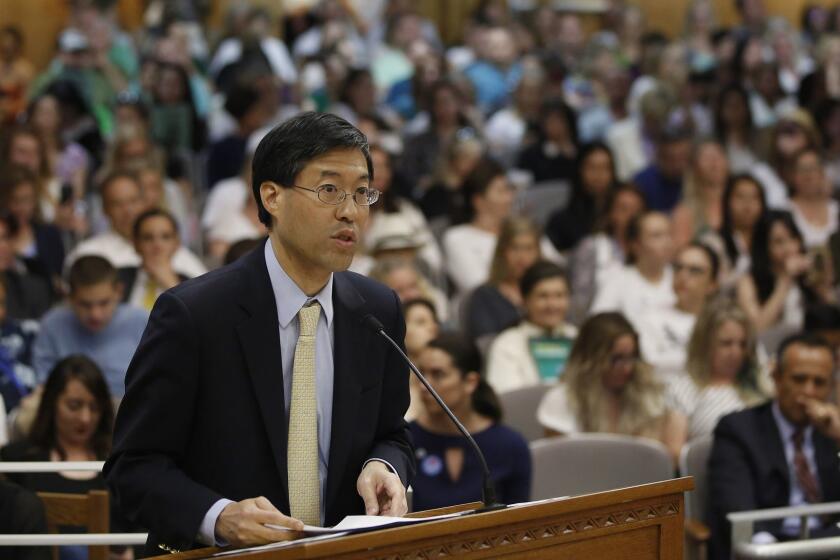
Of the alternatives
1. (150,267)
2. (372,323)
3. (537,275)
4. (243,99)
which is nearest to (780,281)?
(537,275)

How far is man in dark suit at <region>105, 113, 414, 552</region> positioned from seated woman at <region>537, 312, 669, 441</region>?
262 centimetres

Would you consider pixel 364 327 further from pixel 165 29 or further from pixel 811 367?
pixel 165 29

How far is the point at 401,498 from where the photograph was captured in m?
2.23

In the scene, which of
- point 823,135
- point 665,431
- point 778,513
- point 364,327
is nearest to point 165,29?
point 823,135

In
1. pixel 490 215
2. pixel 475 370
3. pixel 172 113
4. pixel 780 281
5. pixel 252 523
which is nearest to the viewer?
pixel 252 523

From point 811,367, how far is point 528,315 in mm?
1536

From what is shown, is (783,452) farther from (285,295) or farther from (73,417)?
(285,295)

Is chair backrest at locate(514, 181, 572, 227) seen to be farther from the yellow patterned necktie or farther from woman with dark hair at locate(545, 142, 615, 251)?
the yellow patterned necktie

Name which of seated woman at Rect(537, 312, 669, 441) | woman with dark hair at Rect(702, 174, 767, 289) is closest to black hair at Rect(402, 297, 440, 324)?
seated woman at Rect(537, 312, 669, 441)

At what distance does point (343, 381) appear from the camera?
231 centimetres

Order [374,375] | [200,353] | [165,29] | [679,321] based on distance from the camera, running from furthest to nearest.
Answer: [165,29], [679,321], [374,375], [200,353]

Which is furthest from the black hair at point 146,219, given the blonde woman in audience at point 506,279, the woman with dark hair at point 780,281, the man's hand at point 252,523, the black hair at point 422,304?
the man's hand at point 252,523

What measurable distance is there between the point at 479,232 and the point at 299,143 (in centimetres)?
499

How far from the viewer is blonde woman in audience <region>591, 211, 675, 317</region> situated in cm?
642
